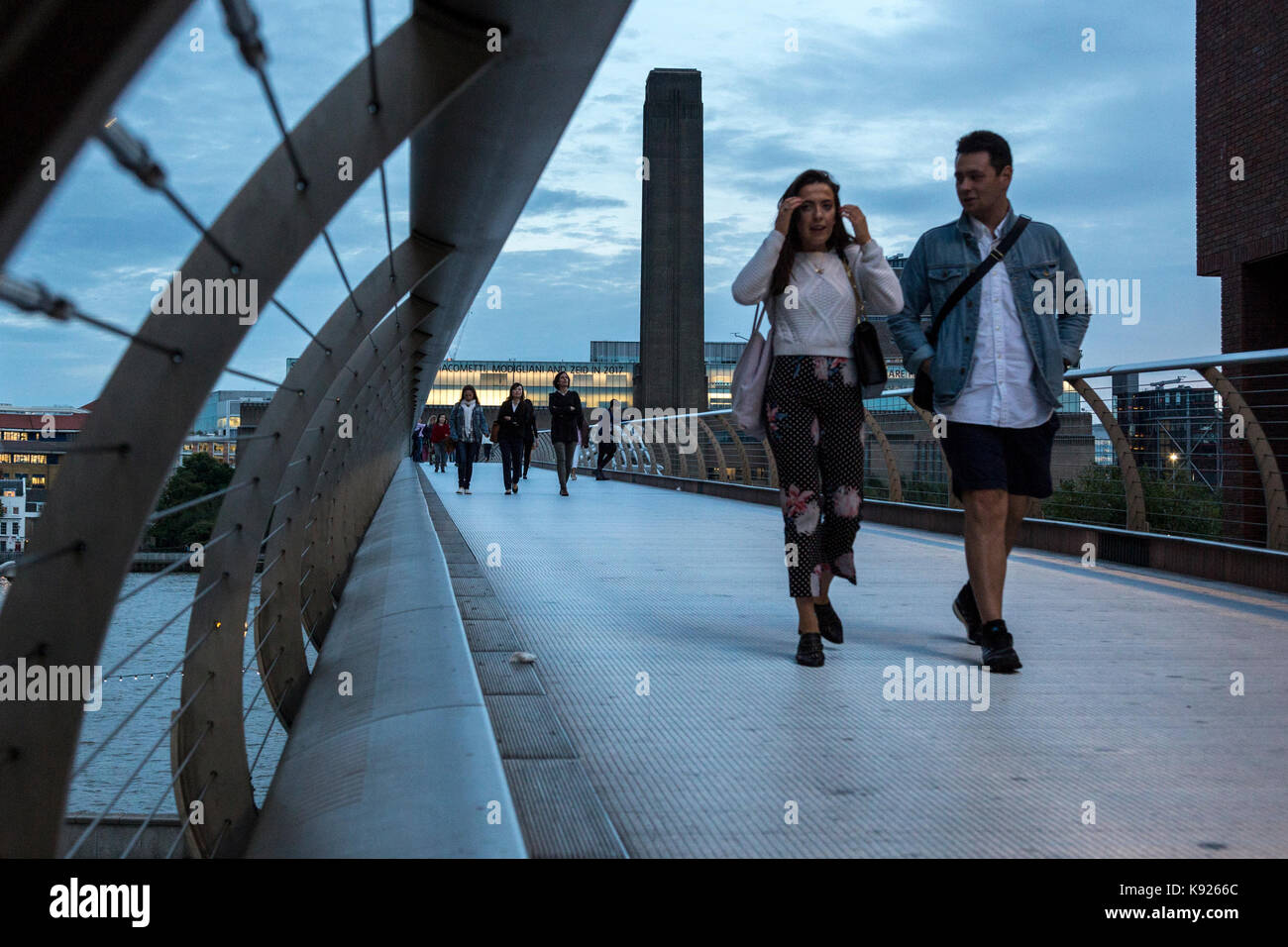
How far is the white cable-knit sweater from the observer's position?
4.49 metres

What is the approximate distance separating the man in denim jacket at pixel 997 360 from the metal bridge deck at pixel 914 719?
555 mm

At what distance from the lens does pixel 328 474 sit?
5523mm

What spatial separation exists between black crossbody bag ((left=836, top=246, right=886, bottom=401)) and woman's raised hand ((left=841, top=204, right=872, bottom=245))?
9cm

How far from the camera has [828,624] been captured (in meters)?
4.72

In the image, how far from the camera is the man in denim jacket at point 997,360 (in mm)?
4363

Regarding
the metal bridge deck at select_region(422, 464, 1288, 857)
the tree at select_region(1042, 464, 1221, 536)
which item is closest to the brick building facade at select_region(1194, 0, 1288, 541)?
the tree at select_region(1042, 464, 1221, 536)

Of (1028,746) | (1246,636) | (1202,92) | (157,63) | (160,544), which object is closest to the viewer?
(157,63)

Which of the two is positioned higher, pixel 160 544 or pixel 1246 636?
pixel 160 544

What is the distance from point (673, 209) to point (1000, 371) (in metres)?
38.7

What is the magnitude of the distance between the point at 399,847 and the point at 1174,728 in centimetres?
242

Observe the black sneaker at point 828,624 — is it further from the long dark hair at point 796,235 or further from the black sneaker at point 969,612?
the long dark hair at point 796,235

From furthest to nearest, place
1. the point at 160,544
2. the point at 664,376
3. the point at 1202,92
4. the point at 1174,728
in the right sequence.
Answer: the point at 664,376 < the point at 1202,92 < the point at 1174,728 < the point at 160,544
